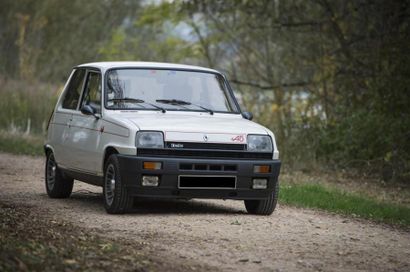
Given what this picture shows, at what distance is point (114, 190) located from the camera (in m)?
10.4

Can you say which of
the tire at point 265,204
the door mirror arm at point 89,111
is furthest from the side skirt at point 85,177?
the tire at point 265,204

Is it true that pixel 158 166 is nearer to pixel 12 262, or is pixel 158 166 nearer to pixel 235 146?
pixel 235 146

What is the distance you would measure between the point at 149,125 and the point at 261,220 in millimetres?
1630

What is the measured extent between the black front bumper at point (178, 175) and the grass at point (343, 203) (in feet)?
6.50

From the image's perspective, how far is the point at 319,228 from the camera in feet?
33.5

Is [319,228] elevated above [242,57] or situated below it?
below

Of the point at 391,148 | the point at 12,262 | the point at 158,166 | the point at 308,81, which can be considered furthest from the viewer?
the point at 308,81

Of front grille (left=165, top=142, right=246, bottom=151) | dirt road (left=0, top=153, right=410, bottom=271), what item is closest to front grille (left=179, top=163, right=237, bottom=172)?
front grille (left=165, top=142, right=246, bottom=151)

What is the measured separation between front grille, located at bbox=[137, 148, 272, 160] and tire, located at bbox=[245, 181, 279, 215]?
1.64 ft

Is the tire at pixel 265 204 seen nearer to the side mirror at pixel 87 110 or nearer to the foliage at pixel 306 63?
the side mirror at pixel 87 110

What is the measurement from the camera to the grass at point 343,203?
12.0m

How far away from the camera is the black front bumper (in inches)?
401

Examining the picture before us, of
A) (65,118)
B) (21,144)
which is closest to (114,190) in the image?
(65,118)

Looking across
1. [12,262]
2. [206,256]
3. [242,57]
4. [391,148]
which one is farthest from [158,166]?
[242,57]
